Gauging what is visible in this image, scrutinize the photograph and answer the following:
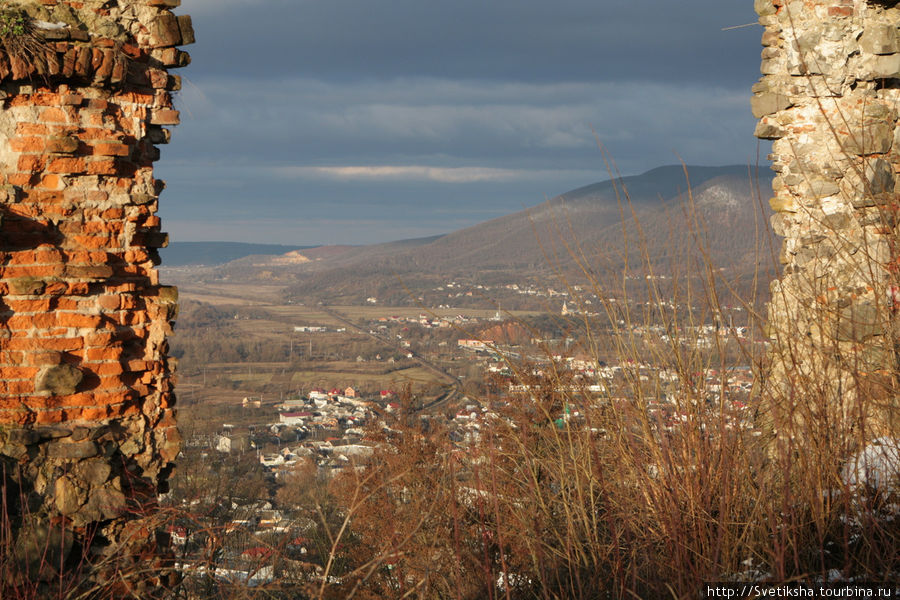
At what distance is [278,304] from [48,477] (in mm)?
59232

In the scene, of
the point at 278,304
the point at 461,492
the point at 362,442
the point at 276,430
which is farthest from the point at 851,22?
the point at 278,304

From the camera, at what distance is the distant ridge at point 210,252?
129875 millimetres

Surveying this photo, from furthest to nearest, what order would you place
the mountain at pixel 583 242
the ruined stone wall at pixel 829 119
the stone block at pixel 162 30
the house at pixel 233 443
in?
1. the house at pixel 233 443
2. the ruined stone wall at pixel 829 119
3. the stone block at pixel 162 30
4. the mountain at pixel 583 242

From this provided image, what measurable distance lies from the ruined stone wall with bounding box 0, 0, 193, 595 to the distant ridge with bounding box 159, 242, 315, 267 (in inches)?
4902

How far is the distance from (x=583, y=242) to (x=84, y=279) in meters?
2.66

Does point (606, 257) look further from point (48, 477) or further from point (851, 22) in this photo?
point (851, 22)

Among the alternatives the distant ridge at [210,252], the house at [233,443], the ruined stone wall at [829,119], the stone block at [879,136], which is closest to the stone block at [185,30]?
the ruined stone wall at [829,119]

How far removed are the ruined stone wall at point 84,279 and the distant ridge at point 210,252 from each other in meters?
125

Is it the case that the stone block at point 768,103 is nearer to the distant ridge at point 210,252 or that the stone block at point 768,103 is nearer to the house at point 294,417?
the house at point 294,417

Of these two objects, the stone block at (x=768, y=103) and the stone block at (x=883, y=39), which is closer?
the stone block at (x=883, y=39)

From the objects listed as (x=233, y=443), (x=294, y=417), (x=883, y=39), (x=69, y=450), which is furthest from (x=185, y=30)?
(x=294, y=417)

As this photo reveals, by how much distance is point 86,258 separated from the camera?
12.7ft

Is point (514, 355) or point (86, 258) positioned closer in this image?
point (514, 355)

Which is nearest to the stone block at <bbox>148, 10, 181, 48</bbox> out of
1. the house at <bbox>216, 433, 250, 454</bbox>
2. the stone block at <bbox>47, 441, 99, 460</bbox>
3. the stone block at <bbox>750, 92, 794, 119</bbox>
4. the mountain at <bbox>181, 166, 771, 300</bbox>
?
the mountain at <bbox>181, 166, 771, 300</bbox>
